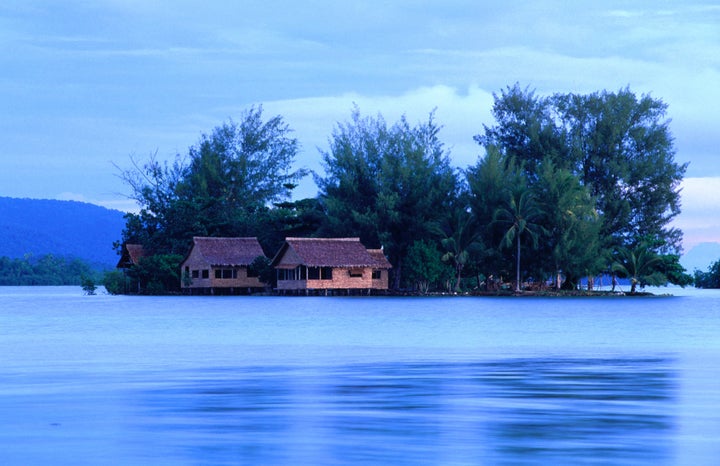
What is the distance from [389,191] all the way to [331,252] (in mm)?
4147

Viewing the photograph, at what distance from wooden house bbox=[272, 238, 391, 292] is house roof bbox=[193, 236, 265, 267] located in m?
2.04

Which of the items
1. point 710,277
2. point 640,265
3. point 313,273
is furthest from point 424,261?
point 710,277

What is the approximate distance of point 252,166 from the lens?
66.0 m

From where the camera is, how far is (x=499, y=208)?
4859cm

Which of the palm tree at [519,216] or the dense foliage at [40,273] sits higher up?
the palm tree at [519,216]

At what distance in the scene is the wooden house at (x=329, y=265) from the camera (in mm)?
49438

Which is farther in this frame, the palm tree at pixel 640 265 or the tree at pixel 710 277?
the tree at pixel 710 277

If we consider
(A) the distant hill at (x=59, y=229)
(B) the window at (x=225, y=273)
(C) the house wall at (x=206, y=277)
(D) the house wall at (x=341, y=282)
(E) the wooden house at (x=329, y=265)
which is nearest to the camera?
(E) the wooden house at (x=329, y=265)

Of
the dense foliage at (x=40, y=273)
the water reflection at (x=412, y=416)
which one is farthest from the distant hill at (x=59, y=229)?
the water reflection at (x=412, y=416)

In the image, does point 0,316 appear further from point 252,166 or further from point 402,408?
point 252,166

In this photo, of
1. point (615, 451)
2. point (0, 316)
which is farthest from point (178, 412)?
point (0, 316)

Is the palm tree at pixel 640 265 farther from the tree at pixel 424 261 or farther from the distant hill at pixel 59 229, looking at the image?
the distant hill at pixel 59 229

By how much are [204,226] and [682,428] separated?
5002 centimetres

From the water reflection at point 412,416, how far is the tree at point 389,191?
38.0 metres
